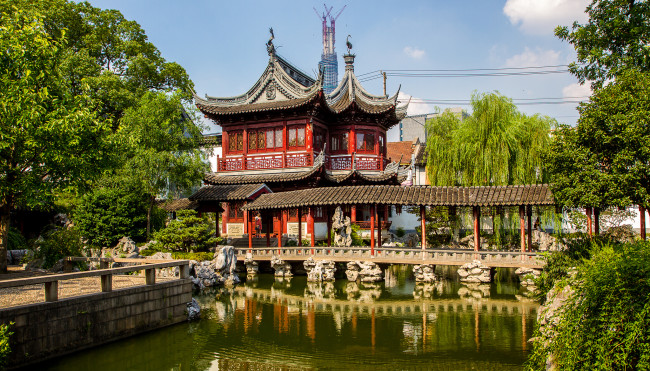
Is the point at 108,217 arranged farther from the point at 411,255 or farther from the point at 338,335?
the point at 338,335

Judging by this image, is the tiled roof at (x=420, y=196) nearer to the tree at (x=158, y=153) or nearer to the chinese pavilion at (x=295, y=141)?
the tree at (x=158, y=153)

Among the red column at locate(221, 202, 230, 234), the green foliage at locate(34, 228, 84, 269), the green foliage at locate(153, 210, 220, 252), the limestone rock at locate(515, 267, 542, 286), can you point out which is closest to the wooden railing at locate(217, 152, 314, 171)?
the red column at locate(221, 202, 230, 234)

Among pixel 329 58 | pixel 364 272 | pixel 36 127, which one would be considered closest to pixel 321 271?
pixel 364 272

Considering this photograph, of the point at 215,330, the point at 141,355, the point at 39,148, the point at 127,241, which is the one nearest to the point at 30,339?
the point at 141,355

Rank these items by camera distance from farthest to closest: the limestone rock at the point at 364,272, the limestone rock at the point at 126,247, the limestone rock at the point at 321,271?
the limestone rock at the point at 126,247
the limestone rock at the point at 321,271
the limestone rock at the point at 364,272

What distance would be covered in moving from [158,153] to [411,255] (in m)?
10.8

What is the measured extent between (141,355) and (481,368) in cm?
600

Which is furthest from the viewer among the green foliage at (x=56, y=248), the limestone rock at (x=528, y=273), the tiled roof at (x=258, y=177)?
the tiled roof at (x=258, y=177)

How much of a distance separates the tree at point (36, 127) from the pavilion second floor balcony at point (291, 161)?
1199cm

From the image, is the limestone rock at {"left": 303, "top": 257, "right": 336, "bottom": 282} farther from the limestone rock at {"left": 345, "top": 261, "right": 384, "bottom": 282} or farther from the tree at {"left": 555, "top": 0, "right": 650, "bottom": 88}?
the tree at {"left": 555, "top": 0, "right": 650, "bottom": 88}

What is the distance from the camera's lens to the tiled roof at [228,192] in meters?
21.5

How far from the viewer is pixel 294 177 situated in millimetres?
23141

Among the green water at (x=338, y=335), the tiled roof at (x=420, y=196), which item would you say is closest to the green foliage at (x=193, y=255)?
the tiled roof at (x=420, y=196)

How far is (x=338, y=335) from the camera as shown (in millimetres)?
10500
